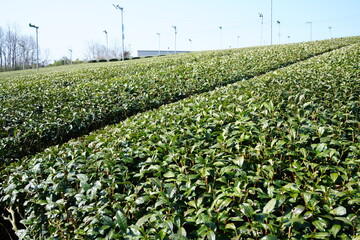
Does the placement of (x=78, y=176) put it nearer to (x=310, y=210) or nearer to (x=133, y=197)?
(x=133, y=197)

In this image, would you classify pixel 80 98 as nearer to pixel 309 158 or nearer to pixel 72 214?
pixel 72 214

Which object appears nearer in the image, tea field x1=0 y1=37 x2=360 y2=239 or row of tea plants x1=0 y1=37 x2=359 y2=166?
tea field x1=0 y1=37 x2=360 y2=239

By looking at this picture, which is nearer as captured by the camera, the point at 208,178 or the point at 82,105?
the point at 208,178

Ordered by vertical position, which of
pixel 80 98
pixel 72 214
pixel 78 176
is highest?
pixel 80 98

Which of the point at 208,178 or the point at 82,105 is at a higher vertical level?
the point at 82,105

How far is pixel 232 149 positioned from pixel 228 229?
1.11 m

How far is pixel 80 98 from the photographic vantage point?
6848 millimetres

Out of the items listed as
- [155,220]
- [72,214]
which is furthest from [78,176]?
[155,220]

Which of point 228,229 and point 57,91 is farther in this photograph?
point 57,91

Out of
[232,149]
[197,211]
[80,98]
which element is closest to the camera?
[197,211]

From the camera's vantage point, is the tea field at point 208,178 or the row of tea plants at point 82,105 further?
the row of tea plants at point 82,105

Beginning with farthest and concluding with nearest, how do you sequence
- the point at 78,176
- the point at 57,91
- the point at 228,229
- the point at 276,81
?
the point at 57,91, the point at 276,81, the point at 78,176, the point at 228,229

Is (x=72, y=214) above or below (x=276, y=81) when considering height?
below

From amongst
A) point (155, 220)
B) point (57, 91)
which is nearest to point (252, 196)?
point (155, 220)
